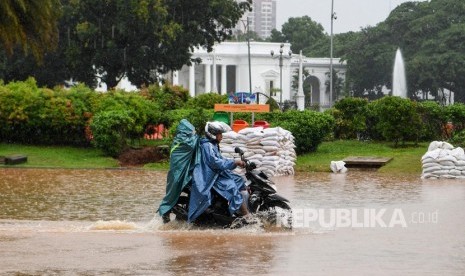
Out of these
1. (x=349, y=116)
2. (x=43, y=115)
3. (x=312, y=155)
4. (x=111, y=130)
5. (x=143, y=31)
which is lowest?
(x=312, y=155)

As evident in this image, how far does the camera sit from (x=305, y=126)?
29.3m

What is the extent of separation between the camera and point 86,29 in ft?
149

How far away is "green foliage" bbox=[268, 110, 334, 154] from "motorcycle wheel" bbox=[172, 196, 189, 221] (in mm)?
15109

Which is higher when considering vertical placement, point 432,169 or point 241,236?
point 432,169

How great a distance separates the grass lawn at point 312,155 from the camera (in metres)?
26.9

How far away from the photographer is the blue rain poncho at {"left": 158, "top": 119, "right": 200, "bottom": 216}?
13.7 metres

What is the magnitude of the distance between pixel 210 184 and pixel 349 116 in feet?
70.9

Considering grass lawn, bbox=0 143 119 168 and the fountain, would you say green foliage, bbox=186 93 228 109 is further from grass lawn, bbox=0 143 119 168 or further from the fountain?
the fountain

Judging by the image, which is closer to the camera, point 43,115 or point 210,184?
point 210,184

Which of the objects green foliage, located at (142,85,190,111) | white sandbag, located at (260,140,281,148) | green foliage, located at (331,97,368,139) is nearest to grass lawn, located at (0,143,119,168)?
green foliage, located at (142,85,190,111)

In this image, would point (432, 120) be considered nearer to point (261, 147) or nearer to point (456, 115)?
point (456, 115)

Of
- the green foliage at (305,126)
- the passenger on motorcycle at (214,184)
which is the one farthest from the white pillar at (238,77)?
the passenger on motorcycle at (214,184)

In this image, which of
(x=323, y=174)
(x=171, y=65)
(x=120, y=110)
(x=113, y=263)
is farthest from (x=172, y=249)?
(x=171, y=65)

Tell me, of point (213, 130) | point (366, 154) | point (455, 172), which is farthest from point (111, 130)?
point (213, 130)
